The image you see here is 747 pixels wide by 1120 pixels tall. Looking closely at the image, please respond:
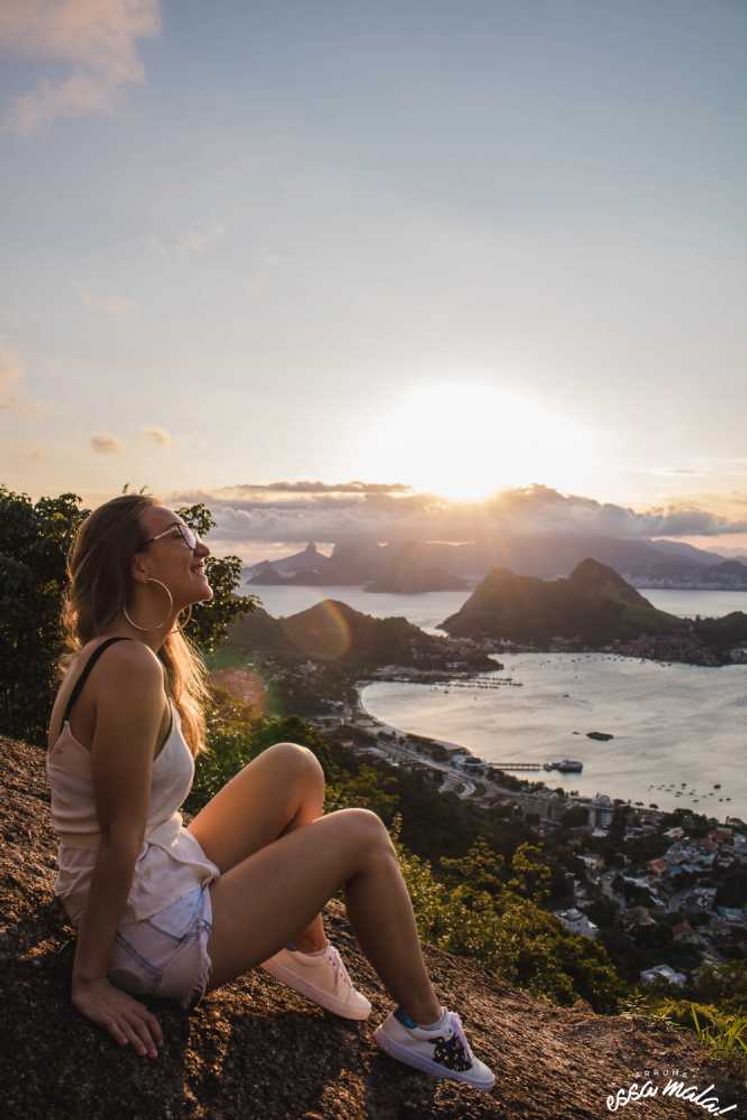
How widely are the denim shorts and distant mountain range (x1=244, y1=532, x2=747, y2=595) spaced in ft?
457

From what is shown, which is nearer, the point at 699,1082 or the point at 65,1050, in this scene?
the point at 65,1050

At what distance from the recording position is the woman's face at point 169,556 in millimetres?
2002

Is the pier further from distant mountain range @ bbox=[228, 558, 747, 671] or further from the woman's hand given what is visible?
the woman's hand

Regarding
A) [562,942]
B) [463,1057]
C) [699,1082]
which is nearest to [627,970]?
[562,942]

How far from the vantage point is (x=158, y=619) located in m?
2.02

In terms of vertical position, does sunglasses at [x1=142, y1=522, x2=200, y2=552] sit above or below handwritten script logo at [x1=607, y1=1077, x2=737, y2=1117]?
above

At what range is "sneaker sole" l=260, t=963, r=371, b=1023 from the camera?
2.32 meters

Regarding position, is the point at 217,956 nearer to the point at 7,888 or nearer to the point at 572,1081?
the point at 7,888

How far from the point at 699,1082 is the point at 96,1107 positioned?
2.30m

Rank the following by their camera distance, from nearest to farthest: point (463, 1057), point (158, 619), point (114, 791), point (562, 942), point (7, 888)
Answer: point (114, 791)
point (158, 619)
point (463, 1057)
point (7, 888)
point (562, 942)

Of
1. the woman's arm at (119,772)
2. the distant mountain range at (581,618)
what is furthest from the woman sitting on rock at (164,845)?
the distant mountain range at (581,618)

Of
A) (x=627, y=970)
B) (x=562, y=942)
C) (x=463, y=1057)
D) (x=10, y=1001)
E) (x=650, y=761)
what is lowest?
(x=650, y=761)

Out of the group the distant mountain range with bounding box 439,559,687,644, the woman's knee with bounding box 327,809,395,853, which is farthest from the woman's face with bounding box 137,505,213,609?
the distant mountain range with bounding box 439,559,687,644

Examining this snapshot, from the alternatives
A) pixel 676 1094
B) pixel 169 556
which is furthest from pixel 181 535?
pixel 676 1094
